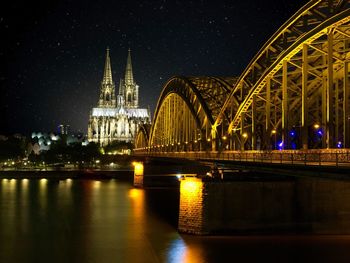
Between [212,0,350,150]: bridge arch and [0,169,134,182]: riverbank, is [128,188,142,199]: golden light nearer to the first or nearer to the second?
[212,0,350,150]: bridge arch

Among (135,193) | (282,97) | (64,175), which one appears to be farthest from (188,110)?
(64,175)

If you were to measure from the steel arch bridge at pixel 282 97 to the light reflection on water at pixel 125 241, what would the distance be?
5.62 metres

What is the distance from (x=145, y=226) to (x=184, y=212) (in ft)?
26.7

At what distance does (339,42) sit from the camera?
40.8 metres

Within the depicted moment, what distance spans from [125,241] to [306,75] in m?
14.8

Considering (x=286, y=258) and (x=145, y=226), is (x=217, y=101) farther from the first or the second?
(x=286, y=258)

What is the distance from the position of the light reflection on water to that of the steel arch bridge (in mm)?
5618

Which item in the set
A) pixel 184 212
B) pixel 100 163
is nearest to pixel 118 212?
pixel 184 212

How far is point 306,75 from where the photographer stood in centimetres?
3584

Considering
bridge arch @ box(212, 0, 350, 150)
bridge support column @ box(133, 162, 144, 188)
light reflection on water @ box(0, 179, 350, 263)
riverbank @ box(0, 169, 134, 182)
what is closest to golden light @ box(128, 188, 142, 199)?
bridge support column @ box(133, 162, 144, 188)

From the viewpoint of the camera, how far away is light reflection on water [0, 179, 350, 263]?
33.7m

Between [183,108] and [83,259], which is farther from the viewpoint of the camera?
[183,108]

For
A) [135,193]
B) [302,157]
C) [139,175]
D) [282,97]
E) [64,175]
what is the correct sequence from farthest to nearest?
[64,175], [139,175], [135,193], [282,97], [302,157]

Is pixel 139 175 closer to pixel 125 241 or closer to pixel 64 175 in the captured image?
pixel 64 175
